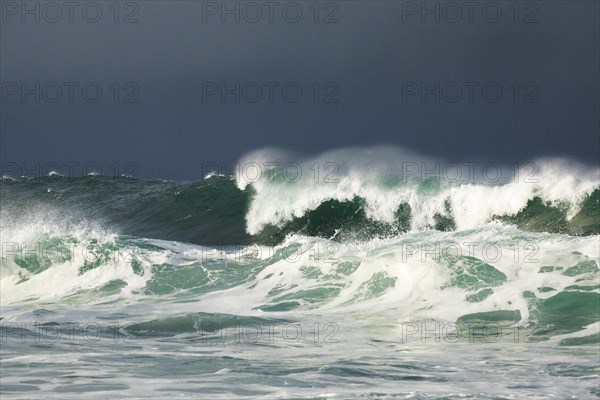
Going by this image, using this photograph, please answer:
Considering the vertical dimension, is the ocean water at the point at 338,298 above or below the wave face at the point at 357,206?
below

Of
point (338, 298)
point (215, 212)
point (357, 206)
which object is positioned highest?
point (215, 212)

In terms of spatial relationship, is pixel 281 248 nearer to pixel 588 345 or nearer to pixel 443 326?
pixel 443 326

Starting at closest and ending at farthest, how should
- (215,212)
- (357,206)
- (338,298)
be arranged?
(338,298), (357,206), (215,212)

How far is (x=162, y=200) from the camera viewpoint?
2862cm

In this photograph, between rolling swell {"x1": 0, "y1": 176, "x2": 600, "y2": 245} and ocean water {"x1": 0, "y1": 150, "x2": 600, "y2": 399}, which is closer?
ocean water {"x1": 0, "y1": 150, "x2": 600, "y2": 399}

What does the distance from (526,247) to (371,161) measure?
10.6 m

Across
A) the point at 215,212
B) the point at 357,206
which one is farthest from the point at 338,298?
the point at 215,212

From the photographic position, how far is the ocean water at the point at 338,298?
6660mm

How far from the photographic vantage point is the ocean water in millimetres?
6660

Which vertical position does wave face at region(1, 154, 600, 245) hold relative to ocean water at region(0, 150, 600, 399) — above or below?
above

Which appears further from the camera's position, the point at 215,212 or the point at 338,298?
the point at 215,212

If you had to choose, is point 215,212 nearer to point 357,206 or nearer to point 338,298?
point 357,206

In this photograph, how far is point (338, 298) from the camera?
11.5 metres

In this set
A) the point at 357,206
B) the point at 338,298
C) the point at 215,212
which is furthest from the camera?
the point at 215,212
